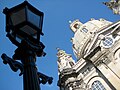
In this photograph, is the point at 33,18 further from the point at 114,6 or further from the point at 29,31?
the point at 114,6

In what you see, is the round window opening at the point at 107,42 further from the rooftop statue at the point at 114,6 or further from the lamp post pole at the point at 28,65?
the lamp post pole at the point at 28,65

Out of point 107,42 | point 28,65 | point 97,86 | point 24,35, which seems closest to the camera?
point 28,65

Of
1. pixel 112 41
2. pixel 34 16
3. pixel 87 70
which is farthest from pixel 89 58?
pixel 34 16

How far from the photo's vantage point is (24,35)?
5547 mm

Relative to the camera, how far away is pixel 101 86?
31.3 metres

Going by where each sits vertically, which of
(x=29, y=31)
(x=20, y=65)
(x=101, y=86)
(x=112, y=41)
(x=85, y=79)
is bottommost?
(x=20, y=65)

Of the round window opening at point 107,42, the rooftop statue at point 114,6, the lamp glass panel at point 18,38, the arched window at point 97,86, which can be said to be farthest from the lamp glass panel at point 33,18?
the rooftop statue at point 114,6

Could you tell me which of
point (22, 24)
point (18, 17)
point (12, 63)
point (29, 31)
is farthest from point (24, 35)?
point (12, 63)

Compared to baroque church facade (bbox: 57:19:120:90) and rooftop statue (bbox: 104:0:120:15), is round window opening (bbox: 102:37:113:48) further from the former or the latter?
rooftop statue (bbox: 104:0:120:15)

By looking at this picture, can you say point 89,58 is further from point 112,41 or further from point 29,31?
point 29,31

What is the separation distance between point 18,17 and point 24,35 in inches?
16.9

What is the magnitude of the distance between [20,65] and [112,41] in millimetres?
29639

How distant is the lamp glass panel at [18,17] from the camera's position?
5.38 meters

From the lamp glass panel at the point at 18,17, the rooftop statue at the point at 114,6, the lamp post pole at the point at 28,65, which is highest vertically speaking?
the rooftop statue at the point at 114,6
